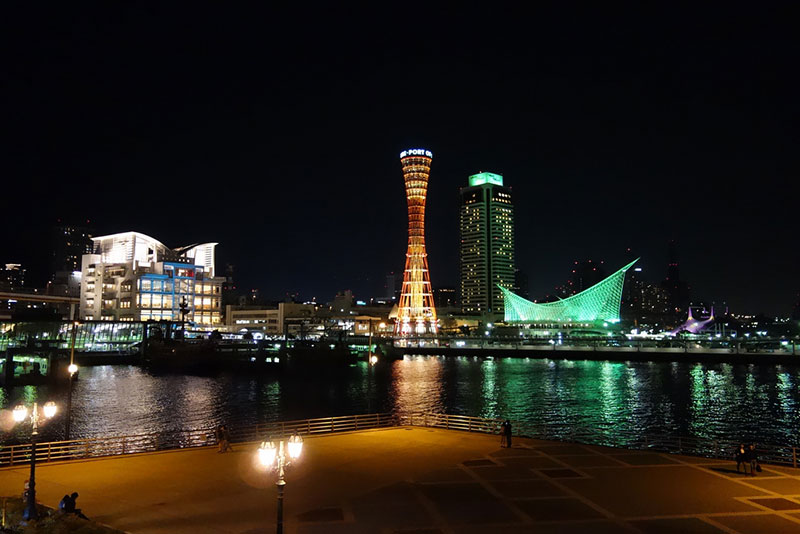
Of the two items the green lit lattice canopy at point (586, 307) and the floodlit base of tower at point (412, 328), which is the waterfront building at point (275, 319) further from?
the green lit lattice canopy at point (586, 307)

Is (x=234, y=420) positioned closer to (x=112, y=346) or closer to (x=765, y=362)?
(x=112, y=346)

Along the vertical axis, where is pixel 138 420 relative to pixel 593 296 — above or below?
below

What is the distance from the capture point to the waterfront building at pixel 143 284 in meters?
107

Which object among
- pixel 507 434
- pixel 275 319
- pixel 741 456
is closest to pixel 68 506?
pixel 507 434

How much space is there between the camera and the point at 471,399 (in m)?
44.4

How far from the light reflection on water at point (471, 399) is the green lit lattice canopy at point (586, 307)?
61.2 meters

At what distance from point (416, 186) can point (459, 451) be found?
7683 centimetres

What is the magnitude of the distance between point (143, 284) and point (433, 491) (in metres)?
103

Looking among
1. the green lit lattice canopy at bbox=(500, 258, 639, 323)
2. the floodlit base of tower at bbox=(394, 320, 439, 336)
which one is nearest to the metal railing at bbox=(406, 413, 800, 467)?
the floodlit base of tower at bbox=(394, 320, 439, 336)

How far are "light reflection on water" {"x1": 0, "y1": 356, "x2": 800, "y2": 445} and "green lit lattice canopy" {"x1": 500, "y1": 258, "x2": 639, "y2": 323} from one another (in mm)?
61192

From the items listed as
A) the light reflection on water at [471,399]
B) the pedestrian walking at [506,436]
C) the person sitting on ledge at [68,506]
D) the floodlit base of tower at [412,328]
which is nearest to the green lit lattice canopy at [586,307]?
the floodlit base of tower at [412,328]

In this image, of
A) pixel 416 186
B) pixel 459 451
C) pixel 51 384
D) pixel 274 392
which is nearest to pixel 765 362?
pixel 416 186

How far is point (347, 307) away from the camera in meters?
148

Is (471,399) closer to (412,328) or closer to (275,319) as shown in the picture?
(412,328)
